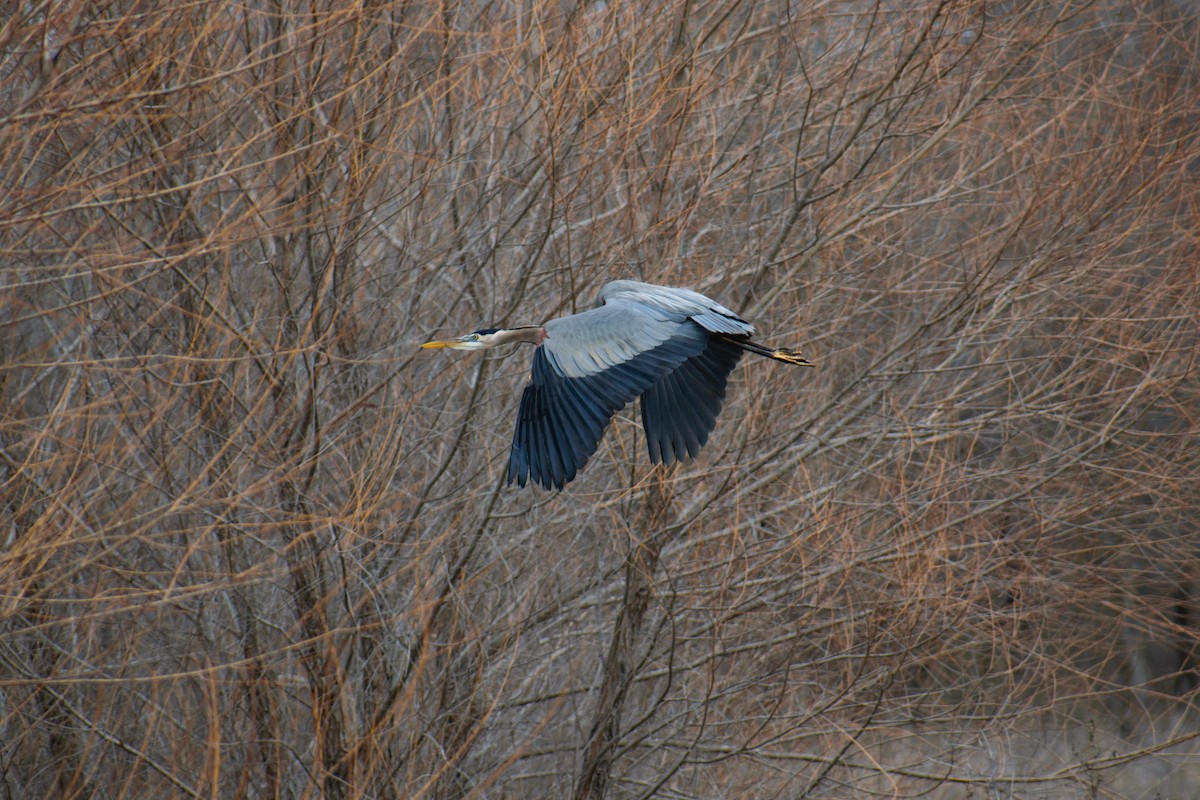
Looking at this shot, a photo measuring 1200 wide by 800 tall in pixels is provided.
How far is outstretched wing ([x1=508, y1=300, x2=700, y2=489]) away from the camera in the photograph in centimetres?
522

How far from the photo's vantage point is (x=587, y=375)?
17.7 feet

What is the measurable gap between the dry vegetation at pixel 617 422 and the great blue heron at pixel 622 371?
565 millimetres

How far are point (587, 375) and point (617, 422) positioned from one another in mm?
1280

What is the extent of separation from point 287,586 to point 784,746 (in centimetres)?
281

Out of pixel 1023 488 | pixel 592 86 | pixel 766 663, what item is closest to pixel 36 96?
pixel 592 86

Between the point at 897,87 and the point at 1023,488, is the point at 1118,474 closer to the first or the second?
the point at 1023,488

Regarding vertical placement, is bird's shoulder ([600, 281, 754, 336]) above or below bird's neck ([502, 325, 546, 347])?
above

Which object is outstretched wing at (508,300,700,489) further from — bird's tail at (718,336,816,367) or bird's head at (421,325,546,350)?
bird's head at (421,325,546,350)

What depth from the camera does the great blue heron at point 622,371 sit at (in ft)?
17.3

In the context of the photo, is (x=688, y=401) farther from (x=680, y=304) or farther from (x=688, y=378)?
(x=680, y=304)

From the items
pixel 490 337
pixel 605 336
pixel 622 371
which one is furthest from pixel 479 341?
pixel 622 371

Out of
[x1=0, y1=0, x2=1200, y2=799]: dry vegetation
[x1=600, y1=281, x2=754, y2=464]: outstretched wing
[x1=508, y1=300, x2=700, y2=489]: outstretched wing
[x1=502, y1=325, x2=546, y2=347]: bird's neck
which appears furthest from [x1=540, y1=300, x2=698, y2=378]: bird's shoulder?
[x1=0, y1=0, x2=1200, y2=799]: dry vegetation

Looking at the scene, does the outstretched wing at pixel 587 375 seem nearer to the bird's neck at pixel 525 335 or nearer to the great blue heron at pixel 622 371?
the great blue heron at pixel 622 371

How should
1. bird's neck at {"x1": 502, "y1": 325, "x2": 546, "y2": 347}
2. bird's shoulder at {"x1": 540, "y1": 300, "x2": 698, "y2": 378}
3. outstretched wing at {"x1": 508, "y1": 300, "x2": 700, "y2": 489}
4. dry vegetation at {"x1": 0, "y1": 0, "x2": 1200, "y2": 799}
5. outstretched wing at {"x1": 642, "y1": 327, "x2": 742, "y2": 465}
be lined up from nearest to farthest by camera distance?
outstretched wing at {"x1": 508, "y1": 300, "x2": 700, "y2": 489}, bird's shoulder at {"x1": 540, "y1": 300, "x2": 698, "y2": 378}, outstretched wing at {"x1": 642, "y1": 327, "x2": 742, "y2": 465}, bird's neck at {"x1": 502, "y1": 325, "x2": 546, "y2": 347}, dry vegetation at {"x1": 0, "y1": 0, "x2": 1200, "y2": 799}
